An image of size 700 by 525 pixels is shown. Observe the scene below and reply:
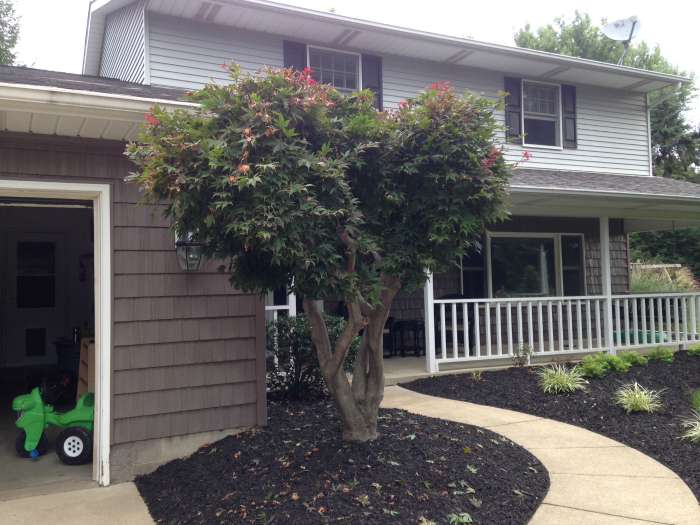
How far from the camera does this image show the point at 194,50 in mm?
8945

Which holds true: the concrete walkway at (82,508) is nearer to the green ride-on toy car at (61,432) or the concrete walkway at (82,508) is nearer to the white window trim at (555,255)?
the green ride-on toy car at (61,432)

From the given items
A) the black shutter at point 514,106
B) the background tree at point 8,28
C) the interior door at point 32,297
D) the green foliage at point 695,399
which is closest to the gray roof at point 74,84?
the interior door at point 32,297

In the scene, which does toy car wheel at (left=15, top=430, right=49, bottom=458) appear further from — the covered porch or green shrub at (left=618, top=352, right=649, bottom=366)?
green shrub at (left=618, top=352, right=649, bottom=366)

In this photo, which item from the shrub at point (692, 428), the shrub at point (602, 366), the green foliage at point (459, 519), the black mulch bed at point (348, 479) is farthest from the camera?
the shrub at point (602, 366)

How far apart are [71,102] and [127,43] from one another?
21.5ft

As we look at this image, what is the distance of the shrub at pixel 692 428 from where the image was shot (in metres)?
5.00

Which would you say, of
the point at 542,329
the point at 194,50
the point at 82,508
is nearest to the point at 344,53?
the point at 194,50

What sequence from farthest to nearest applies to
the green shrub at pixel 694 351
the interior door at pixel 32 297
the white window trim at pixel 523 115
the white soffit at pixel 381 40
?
1. the white window trim at pixel 523 115
2. the interior door at pixel 32 297
3. the green shrub at pixel 694 351
4. the white soffit at pixel 381 40

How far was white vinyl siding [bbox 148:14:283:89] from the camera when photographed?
8750 mm

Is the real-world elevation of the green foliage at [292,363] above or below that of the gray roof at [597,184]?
below

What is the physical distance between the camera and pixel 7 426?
5980mm

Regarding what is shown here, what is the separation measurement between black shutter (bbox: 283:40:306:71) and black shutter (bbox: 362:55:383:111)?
41.8 inches

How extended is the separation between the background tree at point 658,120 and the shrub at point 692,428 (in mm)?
17540

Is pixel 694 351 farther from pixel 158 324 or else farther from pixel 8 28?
pixel 8 28
